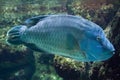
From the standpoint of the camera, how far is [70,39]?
7.14 feet

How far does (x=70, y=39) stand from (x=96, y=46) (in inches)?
10.7

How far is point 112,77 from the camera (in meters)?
4.76

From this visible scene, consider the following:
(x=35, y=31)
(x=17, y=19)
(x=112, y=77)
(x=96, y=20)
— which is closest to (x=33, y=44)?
(x=35, y=31)

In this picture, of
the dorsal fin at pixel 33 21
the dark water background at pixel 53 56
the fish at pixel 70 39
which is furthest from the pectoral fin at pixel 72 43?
the dark water background at pixel 53 56

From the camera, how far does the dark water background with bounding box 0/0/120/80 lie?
518 centimetres

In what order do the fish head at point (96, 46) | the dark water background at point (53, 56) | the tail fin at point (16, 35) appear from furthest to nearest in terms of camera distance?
the dark water background at point (53, 56), the tail fin at point (16, 35), the fish head at point (96, 46)

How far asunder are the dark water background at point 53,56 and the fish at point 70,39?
265 cm

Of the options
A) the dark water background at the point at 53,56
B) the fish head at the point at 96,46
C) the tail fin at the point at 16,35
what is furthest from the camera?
the dark water background at the point at 53,56

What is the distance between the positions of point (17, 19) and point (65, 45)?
15.5 m

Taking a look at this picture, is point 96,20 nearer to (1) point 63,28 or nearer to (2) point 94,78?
(2) point 94,78

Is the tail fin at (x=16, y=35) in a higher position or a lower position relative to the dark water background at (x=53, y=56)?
higher

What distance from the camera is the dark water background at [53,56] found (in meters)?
5.18

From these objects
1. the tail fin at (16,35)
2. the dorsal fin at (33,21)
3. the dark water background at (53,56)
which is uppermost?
the dorsal fin at (33,21)

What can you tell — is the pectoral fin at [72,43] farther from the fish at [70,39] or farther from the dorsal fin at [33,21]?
the dorsal fin at [33,21]
